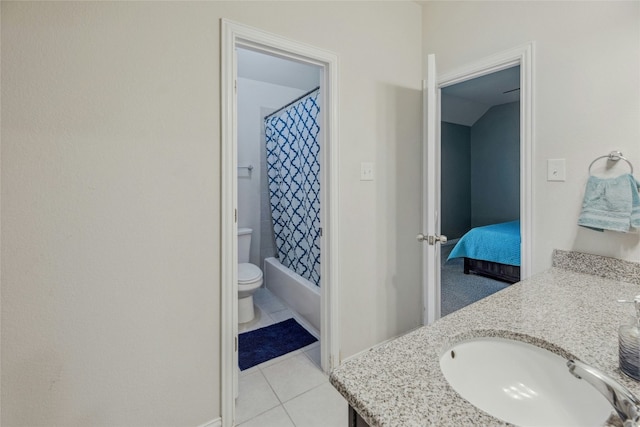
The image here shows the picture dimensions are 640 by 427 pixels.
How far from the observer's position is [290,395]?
68.5 inches

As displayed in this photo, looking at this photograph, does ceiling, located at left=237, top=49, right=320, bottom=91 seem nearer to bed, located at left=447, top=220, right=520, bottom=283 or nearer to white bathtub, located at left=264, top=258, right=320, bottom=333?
white bathtub, located at left=264, top=258, right=320, bottom=333

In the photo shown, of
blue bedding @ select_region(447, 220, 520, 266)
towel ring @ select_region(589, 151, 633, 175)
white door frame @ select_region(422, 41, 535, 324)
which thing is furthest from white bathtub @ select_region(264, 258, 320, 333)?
blue bedding @ select_region(447, 220, 520, 266)

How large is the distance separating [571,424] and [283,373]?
1.62m

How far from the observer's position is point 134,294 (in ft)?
4.17

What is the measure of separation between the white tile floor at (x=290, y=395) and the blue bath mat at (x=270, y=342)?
6 cm

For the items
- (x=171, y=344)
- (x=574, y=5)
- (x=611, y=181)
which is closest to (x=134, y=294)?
(x=171, y=344)

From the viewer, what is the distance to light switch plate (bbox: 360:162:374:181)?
1.93 m

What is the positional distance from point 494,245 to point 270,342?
8.73ft

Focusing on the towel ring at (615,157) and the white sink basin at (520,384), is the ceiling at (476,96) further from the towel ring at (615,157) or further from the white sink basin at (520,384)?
the white sink basin at (520,384)

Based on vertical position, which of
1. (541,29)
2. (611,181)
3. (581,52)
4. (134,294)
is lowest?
(134,294)

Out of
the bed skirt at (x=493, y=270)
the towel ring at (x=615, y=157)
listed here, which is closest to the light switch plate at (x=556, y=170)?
the towel ring at (x=615, y=157)

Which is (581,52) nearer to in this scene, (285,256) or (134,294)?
(134,294)

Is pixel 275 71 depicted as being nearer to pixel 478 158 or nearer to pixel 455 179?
pixel 455 179

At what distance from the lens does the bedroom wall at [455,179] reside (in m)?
5.34
